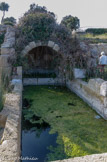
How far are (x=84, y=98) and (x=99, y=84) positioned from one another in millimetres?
1156

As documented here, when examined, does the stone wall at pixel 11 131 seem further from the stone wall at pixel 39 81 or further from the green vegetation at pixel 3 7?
the green vegetation at pixel 3 7

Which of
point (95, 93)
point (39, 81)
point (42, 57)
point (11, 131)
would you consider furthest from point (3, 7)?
point (11, 131)

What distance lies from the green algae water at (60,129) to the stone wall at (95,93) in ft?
0.52

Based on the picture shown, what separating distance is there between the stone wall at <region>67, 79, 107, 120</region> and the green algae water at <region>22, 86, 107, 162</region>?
159mm

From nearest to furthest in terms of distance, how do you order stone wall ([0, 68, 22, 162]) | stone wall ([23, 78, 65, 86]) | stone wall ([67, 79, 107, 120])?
stone wall ([0, 68, 22, 162]) < stone wall ([67, 79, 107, 120]) < stone wall ([23, 78, 65, 86])

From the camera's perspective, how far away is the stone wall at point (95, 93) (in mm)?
3802

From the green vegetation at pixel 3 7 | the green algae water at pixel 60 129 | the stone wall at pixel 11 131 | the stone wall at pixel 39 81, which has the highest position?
the green vegetation at pixel 3 7

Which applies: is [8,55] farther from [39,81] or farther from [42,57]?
[42,57]

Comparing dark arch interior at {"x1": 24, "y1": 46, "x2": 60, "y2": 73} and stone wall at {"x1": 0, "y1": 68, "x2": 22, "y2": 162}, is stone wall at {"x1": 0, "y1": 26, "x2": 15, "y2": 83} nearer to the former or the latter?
dark arch interior at {"x1": 24, "y1": 46, "x2": 60, "y2": 73}

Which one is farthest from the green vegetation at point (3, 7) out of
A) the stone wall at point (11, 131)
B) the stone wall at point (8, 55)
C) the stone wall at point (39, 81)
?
the stone wall at point (11, 131)

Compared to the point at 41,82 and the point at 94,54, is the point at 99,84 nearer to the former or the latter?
the point at 94,54

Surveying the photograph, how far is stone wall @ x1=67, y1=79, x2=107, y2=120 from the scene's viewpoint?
3802 millimetres

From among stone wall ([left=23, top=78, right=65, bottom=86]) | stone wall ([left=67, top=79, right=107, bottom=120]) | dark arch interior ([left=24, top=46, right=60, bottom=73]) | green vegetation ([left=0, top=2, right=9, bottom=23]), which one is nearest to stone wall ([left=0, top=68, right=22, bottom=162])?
stone wall ([left=67, top=79, right=107, bottom=120])

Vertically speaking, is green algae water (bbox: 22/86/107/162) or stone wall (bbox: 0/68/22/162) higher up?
stone wall (bbox: 0/68/22/162)
